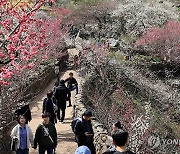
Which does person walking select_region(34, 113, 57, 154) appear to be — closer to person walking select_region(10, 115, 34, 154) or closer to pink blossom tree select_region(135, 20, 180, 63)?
person walking select_region(10, 115, 34, 154)

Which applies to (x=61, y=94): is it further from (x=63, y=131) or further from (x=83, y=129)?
(x=83, y=129)

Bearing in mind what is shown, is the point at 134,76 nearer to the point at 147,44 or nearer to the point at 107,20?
the point at 147,44

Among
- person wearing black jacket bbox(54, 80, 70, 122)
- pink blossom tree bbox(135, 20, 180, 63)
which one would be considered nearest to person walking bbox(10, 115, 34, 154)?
person wearing black jacket bbox(54, 80, 70, 122)

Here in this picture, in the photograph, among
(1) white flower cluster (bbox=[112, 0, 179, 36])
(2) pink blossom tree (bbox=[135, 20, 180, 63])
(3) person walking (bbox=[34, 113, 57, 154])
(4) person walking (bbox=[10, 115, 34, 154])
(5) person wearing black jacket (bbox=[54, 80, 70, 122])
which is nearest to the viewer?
(4) person walking (bbox=[10, 115, 34, 154])

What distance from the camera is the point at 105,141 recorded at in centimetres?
Answer: 802

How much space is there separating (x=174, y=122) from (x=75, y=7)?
51.7 ft

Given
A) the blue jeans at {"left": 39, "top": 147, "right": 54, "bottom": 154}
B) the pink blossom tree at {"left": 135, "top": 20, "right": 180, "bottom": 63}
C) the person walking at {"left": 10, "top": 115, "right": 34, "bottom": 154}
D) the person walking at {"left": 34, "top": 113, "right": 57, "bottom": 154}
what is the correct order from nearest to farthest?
the person walking at {"left": 10, "top": 115, "right": 34, "bottom": 154} → the person walking at {"left": 34, "top": 113, "right": 57, "bottom": 154} → the blue jeans at {"left": 39, "top": 147, "right": 54, "bottom": 154} → the pink blossom tree at {"left": 135, "top": 20, "right": 180, "bottom": 63}

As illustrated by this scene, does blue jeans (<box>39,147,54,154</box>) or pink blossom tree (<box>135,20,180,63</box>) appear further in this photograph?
pink blossom tree (<box>135,20,180,63</box>)

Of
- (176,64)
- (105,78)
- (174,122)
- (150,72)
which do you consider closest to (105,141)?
(174,122)

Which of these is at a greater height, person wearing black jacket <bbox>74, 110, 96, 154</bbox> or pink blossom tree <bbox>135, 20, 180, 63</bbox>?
pink blossom tree <bbox>135, 20, 180, 63</bbox>

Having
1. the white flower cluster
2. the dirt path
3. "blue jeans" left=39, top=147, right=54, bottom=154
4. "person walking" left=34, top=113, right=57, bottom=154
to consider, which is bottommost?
the dirt path

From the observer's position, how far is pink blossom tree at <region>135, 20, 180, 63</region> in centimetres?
2186

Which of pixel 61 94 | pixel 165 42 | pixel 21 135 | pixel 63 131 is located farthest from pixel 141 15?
pixel 21 135

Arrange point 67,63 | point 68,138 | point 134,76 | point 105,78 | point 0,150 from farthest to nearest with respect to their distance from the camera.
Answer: point 67,63 < point 134,76 < point 105,78 < point 68,138 < point 0,150
